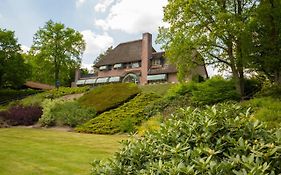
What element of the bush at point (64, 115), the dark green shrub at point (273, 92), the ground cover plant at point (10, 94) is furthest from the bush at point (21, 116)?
the dark green shrub at point (273, 92)

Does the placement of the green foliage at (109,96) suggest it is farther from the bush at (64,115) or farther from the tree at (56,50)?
the tree at (56,50)

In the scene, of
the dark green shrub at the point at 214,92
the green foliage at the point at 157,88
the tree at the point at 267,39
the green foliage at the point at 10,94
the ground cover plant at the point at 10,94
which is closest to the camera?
the tree at the point at 267,39

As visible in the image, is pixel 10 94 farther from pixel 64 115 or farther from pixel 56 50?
pixel 64 115

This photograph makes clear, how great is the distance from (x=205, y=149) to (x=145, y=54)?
47802mm

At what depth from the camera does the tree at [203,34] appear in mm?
22359

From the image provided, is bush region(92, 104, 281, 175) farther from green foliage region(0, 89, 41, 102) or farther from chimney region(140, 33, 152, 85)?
chimney region(140, 33, 152, 85)

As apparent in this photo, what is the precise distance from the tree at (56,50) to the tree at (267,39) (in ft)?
130

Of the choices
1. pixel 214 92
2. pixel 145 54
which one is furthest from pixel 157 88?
pixel 145 54

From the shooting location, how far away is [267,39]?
20.7 m

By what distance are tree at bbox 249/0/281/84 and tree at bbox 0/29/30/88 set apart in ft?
116

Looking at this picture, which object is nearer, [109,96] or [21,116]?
[21,116]

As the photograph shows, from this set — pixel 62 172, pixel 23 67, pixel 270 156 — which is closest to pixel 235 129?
pixel 270 156

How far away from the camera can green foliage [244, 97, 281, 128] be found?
13.7 meters

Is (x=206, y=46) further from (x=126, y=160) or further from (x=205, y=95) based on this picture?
(x=126, y=160)
